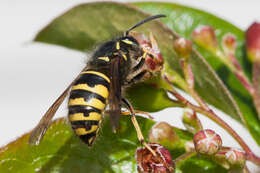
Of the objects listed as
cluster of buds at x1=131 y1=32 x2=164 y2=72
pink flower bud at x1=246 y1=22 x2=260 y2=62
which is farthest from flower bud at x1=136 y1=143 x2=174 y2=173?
Result: pink flower bud at x1=246 y1=22 x2=260 y2=62

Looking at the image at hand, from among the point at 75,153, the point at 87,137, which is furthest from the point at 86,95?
the point at 75,153

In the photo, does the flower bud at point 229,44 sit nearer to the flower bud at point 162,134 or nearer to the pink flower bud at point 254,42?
the pink flower bud at point 254,42

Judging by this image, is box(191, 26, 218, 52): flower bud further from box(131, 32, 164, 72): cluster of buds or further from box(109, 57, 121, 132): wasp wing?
box(109, 57, 121, 132): wasp wing

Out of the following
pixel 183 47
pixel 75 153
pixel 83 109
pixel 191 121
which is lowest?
pixel 75 153

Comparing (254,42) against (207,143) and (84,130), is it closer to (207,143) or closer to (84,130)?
(207,143)

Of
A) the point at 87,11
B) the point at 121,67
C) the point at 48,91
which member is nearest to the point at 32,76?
the point at 48,91

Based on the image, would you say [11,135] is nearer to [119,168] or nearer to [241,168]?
[119,168]

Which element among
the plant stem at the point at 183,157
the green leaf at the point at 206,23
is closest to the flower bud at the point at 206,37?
the green leaf at the point at 206,23
